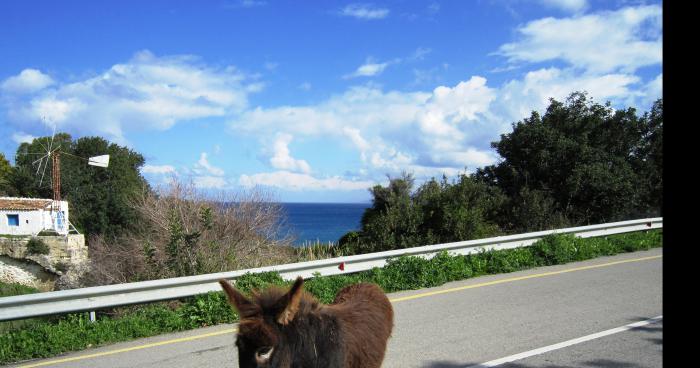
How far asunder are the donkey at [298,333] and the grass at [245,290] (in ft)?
10.2

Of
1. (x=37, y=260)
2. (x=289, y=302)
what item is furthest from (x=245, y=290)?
(x=37, y=260)

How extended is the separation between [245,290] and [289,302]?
591 cm

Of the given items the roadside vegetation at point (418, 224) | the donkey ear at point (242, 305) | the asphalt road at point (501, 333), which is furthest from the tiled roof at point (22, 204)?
the donkey ear at point (242, 305)

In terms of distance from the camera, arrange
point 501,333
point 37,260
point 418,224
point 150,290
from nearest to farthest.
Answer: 1. point 501,333
2. point 150,290
3. point 418,224
4. point 37,260

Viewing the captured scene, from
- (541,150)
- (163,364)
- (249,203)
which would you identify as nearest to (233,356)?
(163,364)

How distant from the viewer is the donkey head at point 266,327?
2.85 meters

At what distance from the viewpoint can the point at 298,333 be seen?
3.05 meters

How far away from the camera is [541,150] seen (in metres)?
22.8

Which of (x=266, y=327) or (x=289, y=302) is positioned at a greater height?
(x=289, y=302)

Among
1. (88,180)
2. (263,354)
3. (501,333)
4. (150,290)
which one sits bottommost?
(501,333)

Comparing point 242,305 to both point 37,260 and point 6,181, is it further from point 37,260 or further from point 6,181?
point 6,181

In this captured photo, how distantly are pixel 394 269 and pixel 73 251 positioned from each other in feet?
118

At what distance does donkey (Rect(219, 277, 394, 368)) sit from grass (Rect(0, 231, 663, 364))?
3121 mm
